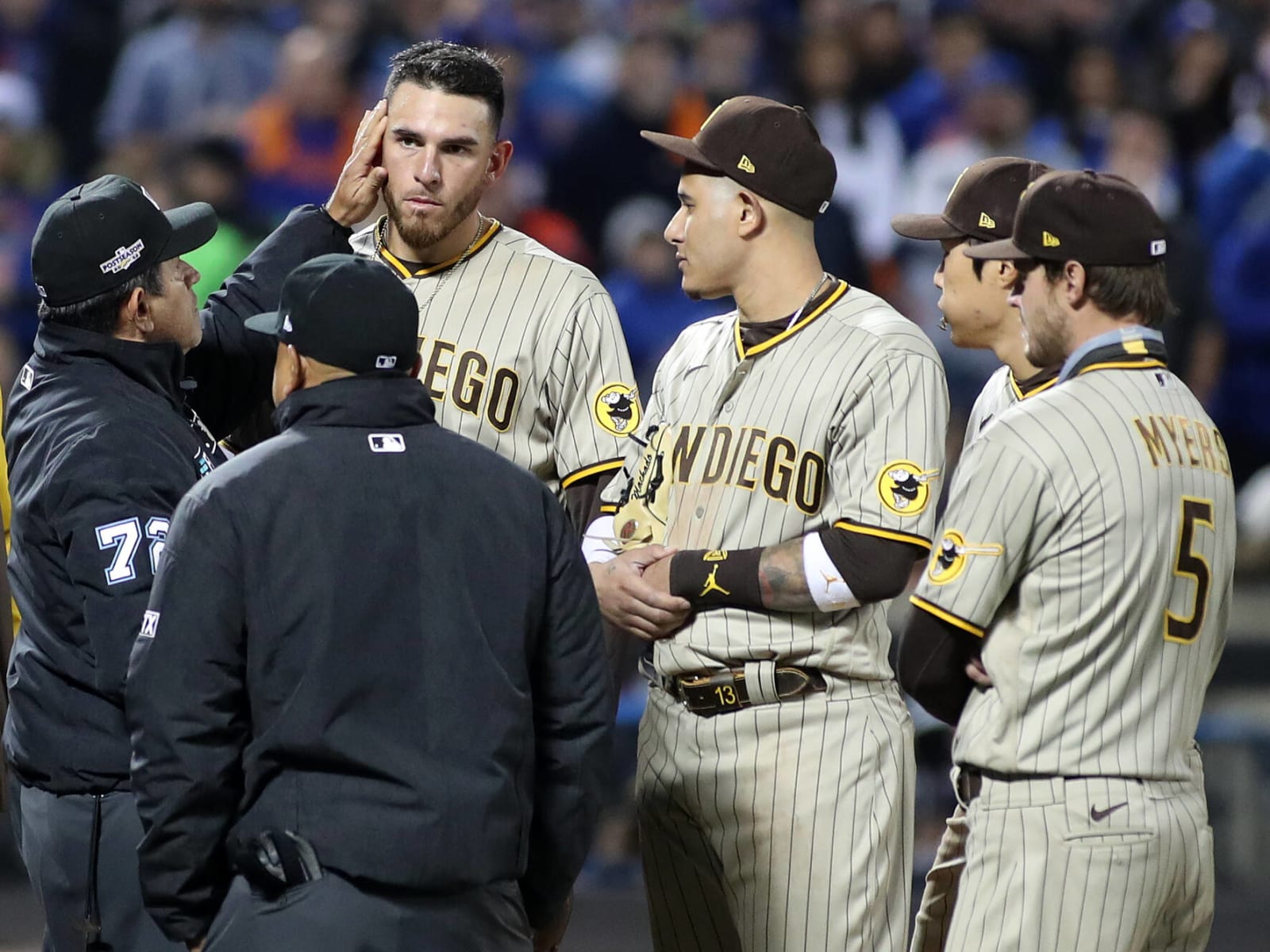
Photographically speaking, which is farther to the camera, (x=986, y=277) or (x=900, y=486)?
(x=986, y=277)

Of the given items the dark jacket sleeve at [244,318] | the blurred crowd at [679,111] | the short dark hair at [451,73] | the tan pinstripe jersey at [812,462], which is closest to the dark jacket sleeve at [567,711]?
the tan pinstripe jersey at [812,462]

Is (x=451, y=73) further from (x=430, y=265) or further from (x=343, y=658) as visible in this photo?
(x=343, y=658)

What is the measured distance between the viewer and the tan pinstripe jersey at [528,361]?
341 cm

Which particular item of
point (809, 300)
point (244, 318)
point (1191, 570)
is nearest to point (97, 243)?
point (244, 318)

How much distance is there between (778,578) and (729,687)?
0.80ft

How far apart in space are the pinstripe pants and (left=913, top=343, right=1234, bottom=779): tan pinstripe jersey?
42cm

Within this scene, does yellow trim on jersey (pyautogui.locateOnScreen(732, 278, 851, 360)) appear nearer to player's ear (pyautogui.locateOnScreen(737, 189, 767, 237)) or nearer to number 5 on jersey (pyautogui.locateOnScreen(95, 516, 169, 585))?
player's ear (pyautogui.locateOnScreen(737, 189, 767, 237))

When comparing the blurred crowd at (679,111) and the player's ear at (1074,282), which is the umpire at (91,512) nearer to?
the player's ear at (1074,282)

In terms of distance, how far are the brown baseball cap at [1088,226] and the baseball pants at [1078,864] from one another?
85 centimetres

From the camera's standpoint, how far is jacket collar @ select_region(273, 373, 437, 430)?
8.04 feet

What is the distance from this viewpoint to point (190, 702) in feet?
7.79

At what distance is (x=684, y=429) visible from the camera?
333 cm

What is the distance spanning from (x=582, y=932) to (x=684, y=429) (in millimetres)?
2848

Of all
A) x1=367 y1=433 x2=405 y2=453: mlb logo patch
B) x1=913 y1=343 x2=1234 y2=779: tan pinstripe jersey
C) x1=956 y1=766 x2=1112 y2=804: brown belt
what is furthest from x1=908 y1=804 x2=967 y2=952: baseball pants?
x1=367 y1=433 x2=405 y2=453: mlb logo patch
